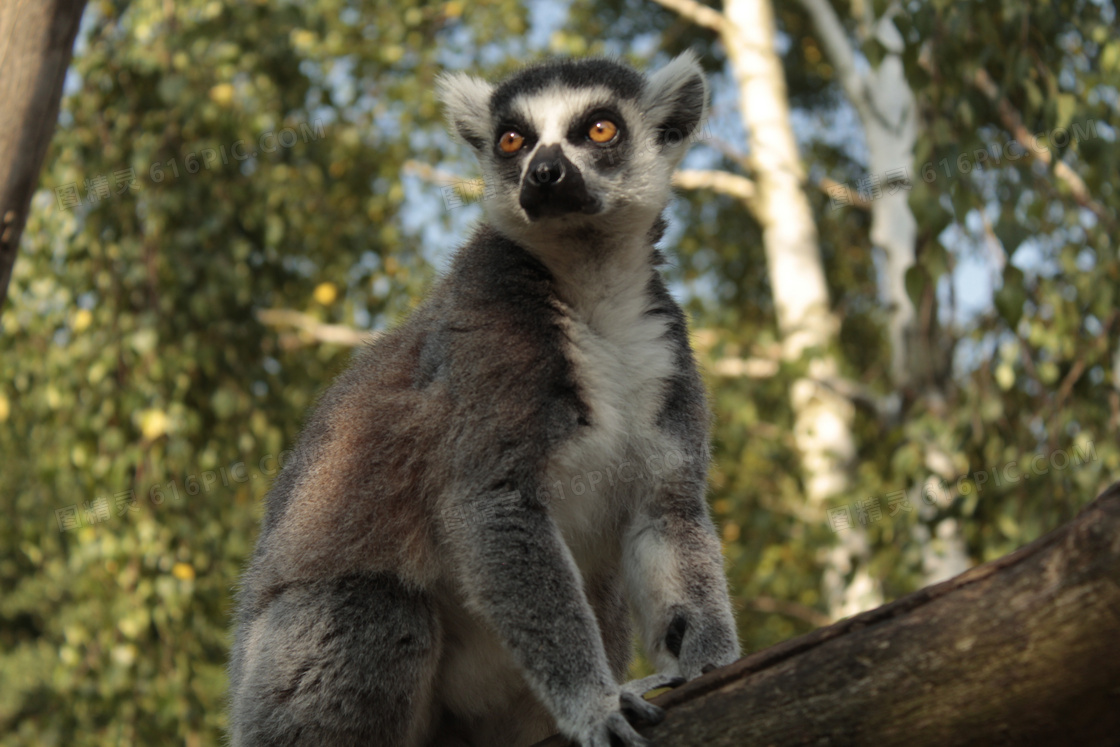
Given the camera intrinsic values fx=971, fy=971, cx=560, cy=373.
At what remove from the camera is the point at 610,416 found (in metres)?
3.17

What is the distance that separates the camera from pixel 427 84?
388 inches

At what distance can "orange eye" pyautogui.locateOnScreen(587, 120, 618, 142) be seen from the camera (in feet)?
12.3

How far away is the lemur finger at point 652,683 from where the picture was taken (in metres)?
2.71

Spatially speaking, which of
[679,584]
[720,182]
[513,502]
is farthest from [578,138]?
[720,182]

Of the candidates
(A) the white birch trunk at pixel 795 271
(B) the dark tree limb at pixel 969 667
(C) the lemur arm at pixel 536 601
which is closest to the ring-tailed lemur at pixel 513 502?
(C) the lemur arm at pixel 536 601

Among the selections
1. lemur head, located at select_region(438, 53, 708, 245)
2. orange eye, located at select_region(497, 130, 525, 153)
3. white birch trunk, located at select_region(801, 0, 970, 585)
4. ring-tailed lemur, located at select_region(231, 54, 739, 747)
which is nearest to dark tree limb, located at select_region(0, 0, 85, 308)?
ring-tailed lemur, located at select_region(231, 54, 739, 747)

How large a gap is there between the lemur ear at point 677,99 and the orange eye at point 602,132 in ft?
0.88

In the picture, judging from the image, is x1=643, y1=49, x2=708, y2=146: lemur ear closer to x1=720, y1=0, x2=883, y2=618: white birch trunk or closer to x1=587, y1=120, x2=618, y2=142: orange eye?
x1=587, y1=120, x2=618, y2=142: orange eye

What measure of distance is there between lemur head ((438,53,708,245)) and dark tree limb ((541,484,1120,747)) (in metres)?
1.79

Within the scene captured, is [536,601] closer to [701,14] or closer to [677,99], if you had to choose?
[677,99]

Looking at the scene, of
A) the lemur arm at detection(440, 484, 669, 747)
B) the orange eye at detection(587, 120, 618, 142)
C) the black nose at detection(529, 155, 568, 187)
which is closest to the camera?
the lemur arm at detection(440, 484, 669, 747)

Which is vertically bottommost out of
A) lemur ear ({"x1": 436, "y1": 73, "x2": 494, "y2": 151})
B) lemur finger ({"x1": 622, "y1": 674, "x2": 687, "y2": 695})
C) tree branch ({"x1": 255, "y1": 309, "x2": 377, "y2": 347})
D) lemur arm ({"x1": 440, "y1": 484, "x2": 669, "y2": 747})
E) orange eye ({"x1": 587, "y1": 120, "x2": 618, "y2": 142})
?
tree branch ({"x1": 255, "y1": 309, "x2": 377, "y2": 347})

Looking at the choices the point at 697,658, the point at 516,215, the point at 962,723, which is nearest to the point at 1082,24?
the point at 516,215

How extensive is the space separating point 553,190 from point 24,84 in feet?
6.61
